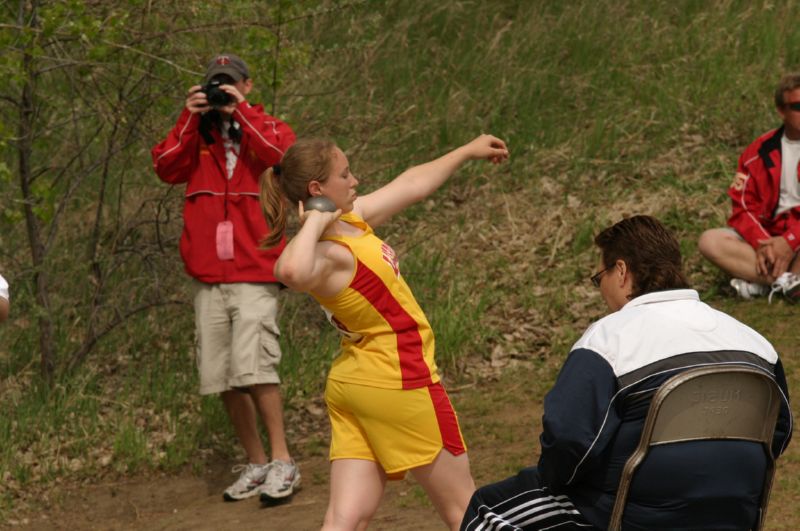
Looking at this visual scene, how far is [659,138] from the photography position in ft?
35.4

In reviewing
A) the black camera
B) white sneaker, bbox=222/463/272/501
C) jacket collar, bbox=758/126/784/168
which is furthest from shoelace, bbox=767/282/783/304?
the black camera

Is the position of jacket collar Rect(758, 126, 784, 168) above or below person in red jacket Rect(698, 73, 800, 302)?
above

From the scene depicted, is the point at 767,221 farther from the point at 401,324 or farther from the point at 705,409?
the point at 705,409

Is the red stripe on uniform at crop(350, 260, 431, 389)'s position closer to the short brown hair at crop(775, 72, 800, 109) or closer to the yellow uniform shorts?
the yellow uniform shorts

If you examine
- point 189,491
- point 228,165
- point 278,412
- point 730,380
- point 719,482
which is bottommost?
point 189,491

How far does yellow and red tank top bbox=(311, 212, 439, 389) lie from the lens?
→ 15.5 feet

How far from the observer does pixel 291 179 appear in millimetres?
4875

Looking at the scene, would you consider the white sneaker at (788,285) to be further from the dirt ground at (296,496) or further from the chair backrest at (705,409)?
the chair backrest at (705,409)

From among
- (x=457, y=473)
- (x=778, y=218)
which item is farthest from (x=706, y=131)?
(x=457, y=473)

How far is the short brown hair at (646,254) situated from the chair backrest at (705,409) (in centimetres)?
37

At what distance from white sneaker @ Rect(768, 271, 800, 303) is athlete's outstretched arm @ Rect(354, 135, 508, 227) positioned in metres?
3.70

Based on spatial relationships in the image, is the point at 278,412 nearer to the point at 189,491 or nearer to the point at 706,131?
the point at 189,491

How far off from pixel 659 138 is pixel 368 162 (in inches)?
94.8

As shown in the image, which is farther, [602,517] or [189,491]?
[189,491]
